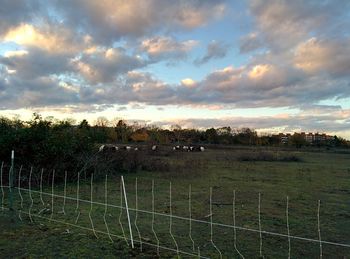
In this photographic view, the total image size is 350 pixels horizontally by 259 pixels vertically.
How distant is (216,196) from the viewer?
11484 mm

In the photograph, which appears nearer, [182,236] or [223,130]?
[182,236]

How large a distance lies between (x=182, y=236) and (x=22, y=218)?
3.41m

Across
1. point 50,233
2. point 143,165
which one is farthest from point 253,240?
point 143,165

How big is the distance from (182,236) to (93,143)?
1065cm

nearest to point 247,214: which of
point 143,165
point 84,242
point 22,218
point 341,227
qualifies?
point 341,227

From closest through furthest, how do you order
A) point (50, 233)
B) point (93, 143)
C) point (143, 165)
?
point (50, 233), point (93, 143), point (143, 165)

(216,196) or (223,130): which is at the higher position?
(223,130)

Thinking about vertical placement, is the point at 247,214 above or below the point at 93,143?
below

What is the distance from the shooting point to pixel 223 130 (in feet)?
228

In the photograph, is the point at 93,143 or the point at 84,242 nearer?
the point at 84,242

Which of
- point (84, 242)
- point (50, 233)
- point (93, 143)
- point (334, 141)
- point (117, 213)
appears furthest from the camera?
point (334, 141)

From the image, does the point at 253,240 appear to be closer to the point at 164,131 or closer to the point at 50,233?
the point at 50,233

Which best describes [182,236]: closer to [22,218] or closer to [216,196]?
[22,218]

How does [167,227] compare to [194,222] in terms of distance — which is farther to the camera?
[194,222]
